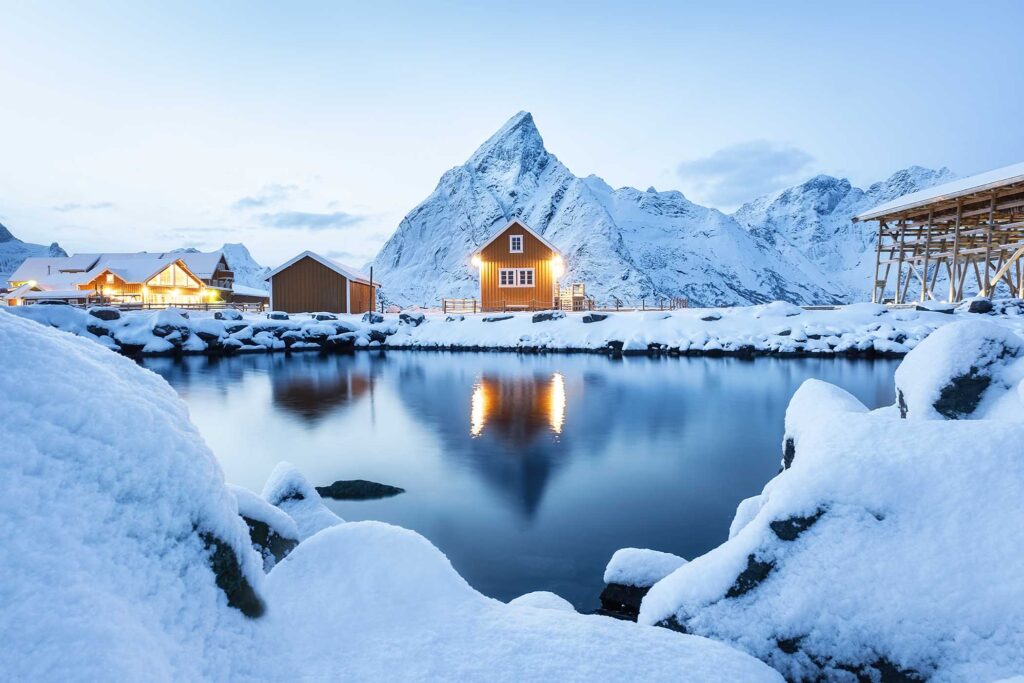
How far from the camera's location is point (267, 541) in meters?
3.37

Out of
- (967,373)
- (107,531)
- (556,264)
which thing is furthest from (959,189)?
(107,531)

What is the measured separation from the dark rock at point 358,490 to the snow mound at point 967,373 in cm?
678

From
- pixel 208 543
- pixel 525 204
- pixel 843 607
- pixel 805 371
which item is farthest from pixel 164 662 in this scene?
pixel 525 204

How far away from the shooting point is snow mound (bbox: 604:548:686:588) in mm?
4512

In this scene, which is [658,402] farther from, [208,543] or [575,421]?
[208,543]

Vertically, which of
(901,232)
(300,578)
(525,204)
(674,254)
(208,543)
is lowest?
(300,578)

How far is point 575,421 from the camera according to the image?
13750 millimetres

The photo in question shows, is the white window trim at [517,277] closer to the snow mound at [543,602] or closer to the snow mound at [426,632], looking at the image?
the snow mound at [543,602]

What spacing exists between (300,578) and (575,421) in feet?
37.8

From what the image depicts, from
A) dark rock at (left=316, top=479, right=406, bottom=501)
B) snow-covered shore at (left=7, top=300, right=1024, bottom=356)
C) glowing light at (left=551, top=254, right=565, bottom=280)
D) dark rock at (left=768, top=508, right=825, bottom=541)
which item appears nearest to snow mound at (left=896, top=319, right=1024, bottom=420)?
dark rock at (left=768, top=508, right=825, bottom=541)

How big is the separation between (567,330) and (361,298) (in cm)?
2274

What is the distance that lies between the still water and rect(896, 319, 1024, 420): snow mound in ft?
9.06

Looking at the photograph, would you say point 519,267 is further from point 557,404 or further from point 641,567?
point 641,567

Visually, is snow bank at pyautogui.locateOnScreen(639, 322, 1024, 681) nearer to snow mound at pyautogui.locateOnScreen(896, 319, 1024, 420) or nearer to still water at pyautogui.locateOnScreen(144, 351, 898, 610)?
snow mound at pyautogui.locateOnScreen(896, 319, 1024, 420)
